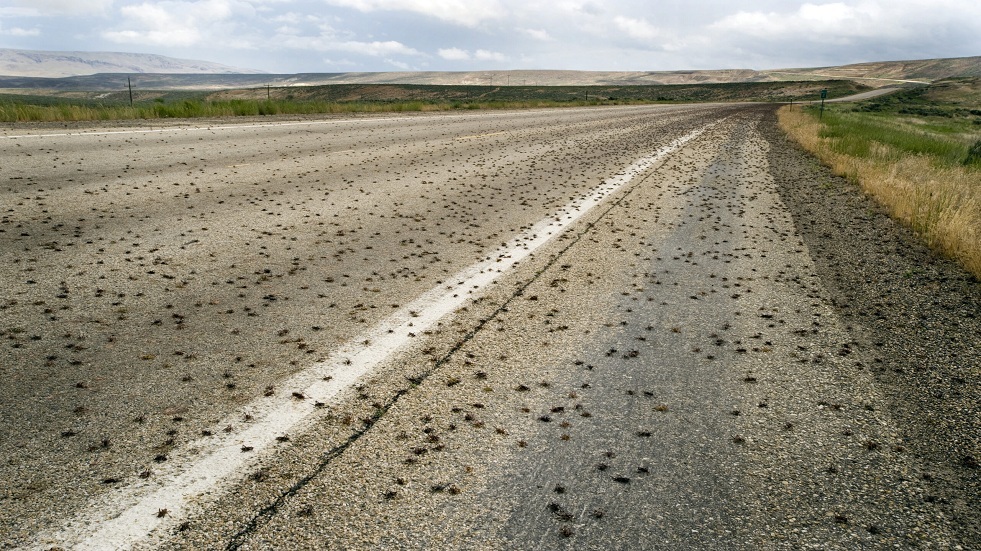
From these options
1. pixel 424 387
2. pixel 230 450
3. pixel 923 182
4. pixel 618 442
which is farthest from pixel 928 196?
pixel 230 450

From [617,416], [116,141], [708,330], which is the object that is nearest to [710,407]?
[617,416]

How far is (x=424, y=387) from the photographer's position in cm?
321

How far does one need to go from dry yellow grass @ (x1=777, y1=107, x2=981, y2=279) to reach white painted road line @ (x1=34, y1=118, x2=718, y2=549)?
479 centimetres

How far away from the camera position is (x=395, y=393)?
313 cm

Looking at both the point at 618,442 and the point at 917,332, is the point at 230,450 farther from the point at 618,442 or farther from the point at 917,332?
the point at 917,332

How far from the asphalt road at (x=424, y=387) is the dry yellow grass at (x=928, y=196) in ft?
4.42

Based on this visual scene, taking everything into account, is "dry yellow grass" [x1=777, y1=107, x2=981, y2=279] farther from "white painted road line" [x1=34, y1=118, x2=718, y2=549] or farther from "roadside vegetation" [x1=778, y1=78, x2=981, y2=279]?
"white painted road line" [x1=34, y1=118, x2=718, y2=549]

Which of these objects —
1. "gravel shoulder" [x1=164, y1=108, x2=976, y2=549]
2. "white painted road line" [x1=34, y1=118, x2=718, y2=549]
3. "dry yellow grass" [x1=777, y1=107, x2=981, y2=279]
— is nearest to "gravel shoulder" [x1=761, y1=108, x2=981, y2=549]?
"gravel shoulder" [x1=164, y1=108, x2=976, y2=549]

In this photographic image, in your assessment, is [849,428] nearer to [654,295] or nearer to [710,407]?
[710,407]

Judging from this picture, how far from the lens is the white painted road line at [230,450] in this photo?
83.5 inches

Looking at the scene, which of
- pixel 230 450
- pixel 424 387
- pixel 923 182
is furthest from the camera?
pixel 923 182

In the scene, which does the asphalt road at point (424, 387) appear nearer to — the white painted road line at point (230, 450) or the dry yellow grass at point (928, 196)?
the white painted road line at point (230, 450)

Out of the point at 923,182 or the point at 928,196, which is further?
the point at 923,182

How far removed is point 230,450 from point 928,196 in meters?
8.87
